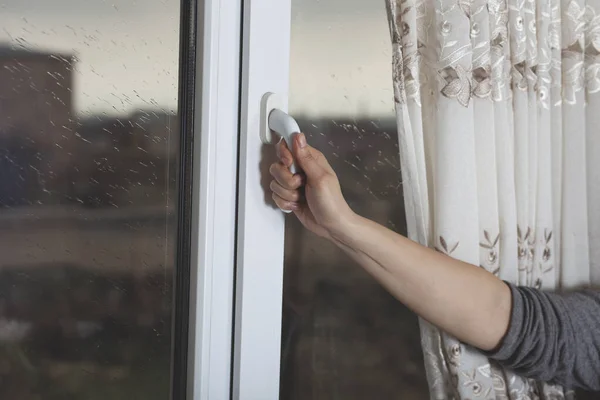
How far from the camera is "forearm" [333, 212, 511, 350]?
85 centimetres

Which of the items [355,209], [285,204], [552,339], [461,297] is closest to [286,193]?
[285,204]

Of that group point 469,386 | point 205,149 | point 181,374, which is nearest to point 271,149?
point 205,149

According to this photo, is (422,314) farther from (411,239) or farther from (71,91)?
(71,91)

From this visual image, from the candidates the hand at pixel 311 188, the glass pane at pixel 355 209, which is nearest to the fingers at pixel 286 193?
the hand at pixel 311 188

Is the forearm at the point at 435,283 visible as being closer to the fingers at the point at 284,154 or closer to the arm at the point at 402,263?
the arm at the point at 402,263

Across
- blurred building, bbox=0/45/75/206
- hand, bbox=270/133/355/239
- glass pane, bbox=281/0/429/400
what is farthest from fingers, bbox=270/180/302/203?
blurred building, bbox=0/45/75/206

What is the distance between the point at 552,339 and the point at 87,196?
0.74 m

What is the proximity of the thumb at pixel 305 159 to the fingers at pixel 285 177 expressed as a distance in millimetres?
19

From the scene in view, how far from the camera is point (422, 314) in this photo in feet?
2.93

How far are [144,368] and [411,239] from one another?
473 mm

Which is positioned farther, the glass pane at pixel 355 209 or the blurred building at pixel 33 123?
the glass pane at pixel 355 209

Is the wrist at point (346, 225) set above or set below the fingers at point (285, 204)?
below

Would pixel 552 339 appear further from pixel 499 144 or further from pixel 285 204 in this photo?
pixel 285 204

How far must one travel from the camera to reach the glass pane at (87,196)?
0.75 metres
